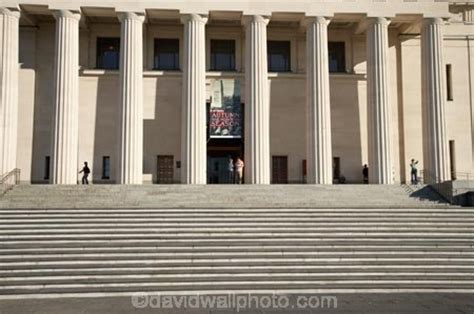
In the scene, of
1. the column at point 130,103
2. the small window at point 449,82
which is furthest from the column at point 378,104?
the column at point 130,103

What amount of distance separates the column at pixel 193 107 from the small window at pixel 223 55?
16.4 ft

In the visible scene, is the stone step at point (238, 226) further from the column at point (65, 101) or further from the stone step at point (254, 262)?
the column at point (65, 101)

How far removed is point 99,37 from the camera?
3466 cm

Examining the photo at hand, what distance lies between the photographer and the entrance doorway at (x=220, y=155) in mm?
35500

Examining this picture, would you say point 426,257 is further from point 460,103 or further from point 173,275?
point 460,103

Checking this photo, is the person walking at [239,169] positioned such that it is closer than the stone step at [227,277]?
No

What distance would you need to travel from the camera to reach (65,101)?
29391 mm

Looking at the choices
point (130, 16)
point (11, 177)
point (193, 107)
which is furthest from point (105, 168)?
point (130, 16)

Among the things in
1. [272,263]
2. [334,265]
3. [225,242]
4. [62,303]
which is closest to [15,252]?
[62,303]

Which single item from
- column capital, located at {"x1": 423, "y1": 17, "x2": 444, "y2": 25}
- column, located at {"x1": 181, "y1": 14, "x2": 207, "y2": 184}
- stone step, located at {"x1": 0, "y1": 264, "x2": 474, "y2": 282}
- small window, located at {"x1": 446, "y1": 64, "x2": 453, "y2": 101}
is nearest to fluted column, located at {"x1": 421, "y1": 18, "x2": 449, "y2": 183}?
column capital, located at {"x1": 423, "y1": 17, "x2": 444, "y2": 25}

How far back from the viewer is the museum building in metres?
29.8

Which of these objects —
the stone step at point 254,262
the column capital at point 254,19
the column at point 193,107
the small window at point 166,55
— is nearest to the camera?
the stone step at point 254,262

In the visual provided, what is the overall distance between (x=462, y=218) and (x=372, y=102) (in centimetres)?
1061

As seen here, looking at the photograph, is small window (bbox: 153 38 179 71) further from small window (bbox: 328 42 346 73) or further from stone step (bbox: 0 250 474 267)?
stone step (bbox: 0 250 474 267)
